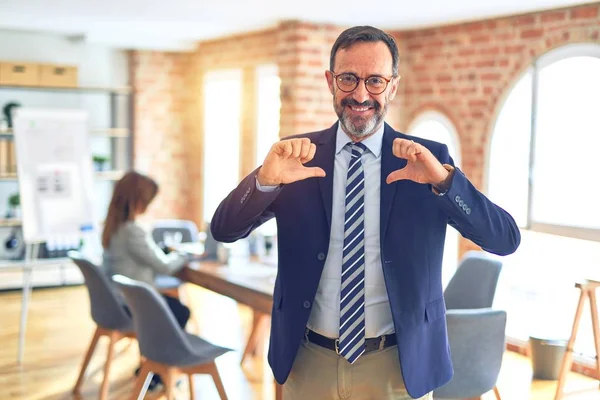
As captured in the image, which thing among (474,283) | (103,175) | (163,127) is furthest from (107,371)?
(163,127)

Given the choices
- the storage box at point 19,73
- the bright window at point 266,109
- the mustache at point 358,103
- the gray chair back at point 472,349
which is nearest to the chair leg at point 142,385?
the gray chair back at point 472,349

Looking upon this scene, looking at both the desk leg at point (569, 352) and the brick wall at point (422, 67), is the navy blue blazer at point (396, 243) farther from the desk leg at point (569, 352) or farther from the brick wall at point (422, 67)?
the brick wall at point (422, 67)

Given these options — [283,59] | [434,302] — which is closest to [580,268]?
[283,59]

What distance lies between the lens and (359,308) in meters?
1.83

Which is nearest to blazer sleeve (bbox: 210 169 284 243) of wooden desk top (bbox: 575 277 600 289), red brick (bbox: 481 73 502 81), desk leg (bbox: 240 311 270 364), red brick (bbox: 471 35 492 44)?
wooden desk top (bbox: 575 277 600 289)

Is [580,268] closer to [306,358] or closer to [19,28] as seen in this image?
[306,358]

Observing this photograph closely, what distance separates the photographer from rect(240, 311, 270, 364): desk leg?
5125 mm

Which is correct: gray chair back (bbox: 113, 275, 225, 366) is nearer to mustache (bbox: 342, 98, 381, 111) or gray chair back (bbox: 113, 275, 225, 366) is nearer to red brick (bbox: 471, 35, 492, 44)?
mustache (bbox: 342, 98, 381, 111)

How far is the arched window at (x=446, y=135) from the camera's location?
6.28 meters

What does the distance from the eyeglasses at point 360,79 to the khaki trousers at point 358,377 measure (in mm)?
631

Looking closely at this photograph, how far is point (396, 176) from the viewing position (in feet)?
5.78

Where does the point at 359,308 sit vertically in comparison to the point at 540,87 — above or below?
below

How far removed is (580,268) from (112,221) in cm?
318

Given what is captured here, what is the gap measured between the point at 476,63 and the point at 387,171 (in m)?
4.38
